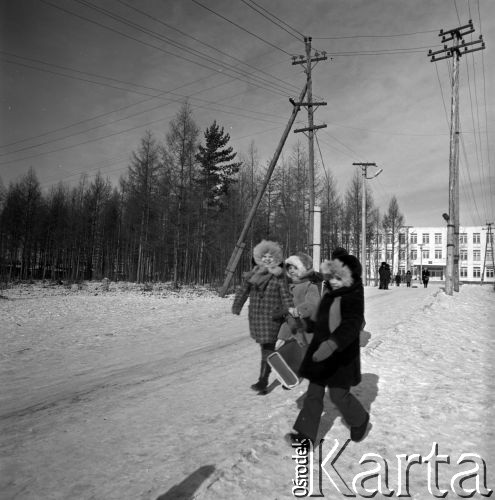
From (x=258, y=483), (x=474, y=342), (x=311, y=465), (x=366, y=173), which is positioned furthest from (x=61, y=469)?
(x=366, y=173)

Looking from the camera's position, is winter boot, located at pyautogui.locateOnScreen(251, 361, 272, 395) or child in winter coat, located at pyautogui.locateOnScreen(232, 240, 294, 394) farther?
winter boot, located at pyautogui.locateOnScreen(251, 361, 272, 395)

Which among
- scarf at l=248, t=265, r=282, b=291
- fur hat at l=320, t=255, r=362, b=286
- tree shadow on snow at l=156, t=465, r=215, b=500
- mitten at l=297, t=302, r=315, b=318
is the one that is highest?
fur hat at l=320, t=255, r=362, b=286

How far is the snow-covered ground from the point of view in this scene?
8.79ft

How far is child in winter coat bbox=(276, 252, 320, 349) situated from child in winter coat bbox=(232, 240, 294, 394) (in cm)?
19

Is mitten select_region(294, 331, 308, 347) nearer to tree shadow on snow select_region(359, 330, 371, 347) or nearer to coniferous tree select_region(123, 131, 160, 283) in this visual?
tree shadow on snow select_region(359, 330, 371, 347)

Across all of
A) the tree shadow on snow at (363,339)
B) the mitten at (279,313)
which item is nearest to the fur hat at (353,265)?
the tree shadow on snow at (363,339)

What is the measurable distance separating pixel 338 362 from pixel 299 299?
1.23 meters

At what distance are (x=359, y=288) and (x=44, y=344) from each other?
Result: 7.16 m

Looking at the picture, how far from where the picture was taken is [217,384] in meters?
5.12

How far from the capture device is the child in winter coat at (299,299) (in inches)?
162

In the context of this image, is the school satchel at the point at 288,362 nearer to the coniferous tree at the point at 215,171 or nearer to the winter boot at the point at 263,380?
the winter boot at the point at 263,380

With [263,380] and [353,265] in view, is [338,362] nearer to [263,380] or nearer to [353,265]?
[353,265]

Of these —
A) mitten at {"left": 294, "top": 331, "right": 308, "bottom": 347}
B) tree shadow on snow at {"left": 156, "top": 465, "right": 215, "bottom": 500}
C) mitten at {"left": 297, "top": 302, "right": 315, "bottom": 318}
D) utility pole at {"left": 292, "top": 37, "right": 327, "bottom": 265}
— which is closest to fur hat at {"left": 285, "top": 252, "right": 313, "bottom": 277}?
mitten at {"left": 297, "top": 302, "right": 315, "bottom": 318}

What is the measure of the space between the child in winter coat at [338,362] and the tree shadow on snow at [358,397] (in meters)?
0.37
